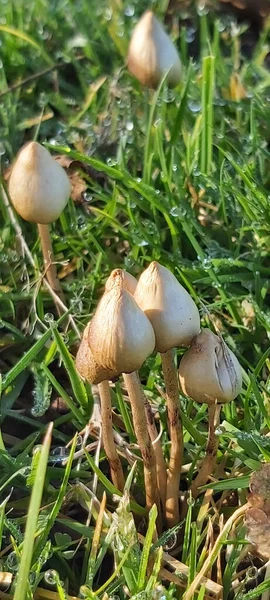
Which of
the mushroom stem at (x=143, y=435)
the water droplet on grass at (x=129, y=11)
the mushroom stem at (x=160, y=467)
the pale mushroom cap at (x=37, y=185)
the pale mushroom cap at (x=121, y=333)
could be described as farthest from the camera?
the water droplet on grass at (x=129, y=11)

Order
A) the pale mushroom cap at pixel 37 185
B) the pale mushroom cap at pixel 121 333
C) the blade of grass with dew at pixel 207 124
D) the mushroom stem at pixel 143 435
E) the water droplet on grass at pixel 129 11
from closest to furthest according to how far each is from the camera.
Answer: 1. the pale mushroom cap at pixel 121 333
2. the mushroom stem at pixel 143 435
3. the pale mushroom cap at pixel 37 185
4. the blade of grass with dew at pixel 207 124
5. the water droplet on grass at pixel 129 11

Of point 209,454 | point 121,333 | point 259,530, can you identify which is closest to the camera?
point 121,333

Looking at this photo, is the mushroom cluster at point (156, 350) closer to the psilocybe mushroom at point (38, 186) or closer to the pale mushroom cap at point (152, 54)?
the psilocybe mushroom at point (38, 186)

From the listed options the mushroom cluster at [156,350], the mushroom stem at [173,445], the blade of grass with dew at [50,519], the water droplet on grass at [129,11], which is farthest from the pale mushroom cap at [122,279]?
the water droplet on grass at [129,11]

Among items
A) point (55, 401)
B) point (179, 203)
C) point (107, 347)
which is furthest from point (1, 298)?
point (107, 347)

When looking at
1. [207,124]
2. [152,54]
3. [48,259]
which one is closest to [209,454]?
[48,259]

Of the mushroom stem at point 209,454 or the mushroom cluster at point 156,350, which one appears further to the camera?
the mushroom stem at point 209,454

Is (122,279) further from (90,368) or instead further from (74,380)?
(74,380)
